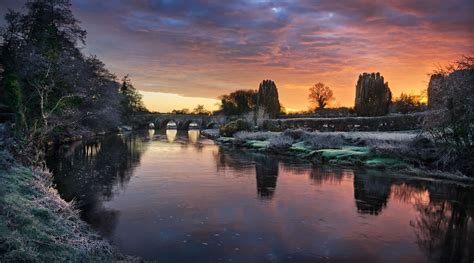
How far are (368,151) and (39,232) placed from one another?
2468 centimetres

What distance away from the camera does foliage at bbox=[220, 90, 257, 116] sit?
10875cm

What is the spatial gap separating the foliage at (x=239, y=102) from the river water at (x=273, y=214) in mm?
86139

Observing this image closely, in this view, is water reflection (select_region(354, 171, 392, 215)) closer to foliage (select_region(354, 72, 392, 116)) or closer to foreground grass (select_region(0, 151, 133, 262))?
foreground grass (select_region(0, 151, 133, 262))

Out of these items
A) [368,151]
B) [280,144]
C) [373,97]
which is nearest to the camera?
[368,151]

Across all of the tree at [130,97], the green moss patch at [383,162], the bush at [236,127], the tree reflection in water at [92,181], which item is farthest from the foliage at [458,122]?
the tree at [130,97]

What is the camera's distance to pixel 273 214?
13047 mm

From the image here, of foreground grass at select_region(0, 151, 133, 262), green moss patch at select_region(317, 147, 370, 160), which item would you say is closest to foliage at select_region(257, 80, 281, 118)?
green moss patch at select_region(317, 147, 370, 160)

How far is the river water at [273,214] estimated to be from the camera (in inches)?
372

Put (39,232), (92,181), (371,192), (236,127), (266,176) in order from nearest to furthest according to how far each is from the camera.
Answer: (39,232)
(371,192)
(92,181)
(266,176)
(236,127)

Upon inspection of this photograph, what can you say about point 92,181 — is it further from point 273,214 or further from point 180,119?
point 180,119

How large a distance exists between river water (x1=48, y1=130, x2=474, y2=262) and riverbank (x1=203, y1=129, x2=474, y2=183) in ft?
7.23

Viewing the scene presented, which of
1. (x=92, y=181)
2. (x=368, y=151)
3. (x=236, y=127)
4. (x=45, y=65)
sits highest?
(x=45, y=65)

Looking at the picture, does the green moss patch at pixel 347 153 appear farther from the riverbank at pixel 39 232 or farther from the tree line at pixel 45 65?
the riverbank at pixel 39 232

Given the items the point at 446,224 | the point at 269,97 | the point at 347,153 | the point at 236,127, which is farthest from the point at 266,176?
the point at 269,97
